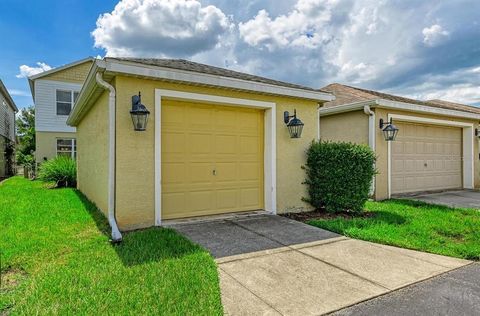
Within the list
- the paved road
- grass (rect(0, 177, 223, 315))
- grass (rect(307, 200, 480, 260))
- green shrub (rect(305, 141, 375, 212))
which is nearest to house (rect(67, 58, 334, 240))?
green shrub (rect(305, 141, 375, 212))

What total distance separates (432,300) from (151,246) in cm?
326

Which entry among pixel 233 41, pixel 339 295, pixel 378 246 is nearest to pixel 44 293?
pixel 339 295

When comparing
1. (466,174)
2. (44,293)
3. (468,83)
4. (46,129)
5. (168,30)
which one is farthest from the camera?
(46,129)

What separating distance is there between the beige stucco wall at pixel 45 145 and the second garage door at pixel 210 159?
43.9ft

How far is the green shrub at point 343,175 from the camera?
20.6 ft

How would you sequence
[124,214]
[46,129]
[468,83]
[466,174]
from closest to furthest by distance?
1. [124,214]
2. [466,174]
3. [468,83]
4. [46,129]

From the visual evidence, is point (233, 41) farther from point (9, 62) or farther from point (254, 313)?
point (9, 62)

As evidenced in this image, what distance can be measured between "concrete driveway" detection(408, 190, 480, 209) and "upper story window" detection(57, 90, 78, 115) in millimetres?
16734

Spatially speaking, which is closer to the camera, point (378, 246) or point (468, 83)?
point (378, 246)

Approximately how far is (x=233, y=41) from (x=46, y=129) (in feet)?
37.6

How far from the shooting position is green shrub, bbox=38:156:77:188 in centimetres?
1138

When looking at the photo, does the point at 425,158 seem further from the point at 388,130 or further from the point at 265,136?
the point at 265,136

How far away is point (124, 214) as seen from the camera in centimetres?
480

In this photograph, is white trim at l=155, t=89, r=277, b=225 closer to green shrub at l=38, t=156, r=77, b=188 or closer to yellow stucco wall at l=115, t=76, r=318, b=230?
yellow stucco wall at l=115, t=76, r=318, b=230
